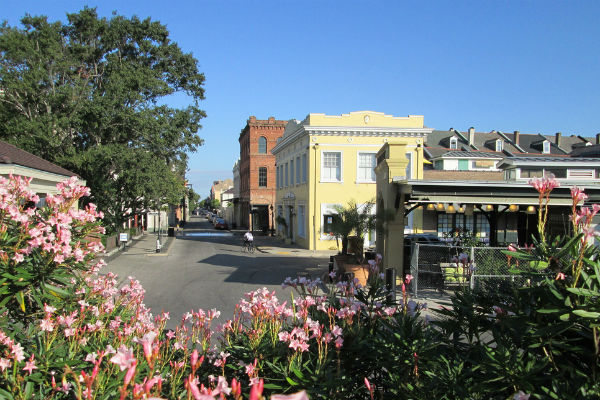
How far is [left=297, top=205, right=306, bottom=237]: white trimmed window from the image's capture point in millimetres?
31828

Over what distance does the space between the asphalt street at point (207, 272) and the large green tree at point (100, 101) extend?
5364 millimetres

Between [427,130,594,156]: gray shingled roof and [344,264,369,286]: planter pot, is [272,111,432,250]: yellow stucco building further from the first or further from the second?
[427,130,594,156]: gray shingled roof

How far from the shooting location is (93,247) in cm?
A: 411

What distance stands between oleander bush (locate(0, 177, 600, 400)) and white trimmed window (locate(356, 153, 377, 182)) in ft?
84.1

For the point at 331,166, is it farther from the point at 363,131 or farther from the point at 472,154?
the point at 472,154

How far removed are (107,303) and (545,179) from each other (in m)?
4.00

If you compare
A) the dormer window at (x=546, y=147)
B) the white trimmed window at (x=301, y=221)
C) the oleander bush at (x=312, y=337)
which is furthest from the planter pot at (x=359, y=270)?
the dormer window at (x=546, y=147)

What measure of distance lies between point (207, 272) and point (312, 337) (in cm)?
1632

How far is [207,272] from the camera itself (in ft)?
63.2

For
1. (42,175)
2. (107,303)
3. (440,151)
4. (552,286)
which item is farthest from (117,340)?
(440,151)

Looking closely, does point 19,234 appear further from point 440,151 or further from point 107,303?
point 440,151

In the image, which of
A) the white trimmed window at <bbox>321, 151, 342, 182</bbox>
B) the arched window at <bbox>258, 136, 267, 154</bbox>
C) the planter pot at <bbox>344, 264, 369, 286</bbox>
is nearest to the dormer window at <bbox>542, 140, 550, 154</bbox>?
the arched window at <bbox>258, 136, 267, 154</bbox>

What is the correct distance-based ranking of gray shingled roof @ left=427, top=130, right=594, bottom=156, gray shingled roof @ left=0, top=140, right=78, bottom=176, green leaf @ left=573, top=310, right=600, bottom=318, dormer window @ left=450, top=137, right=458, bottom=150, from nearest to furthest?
green leaf @ left=573, top=310, right=600, bottom=318 < gray shingled roof @ left=0, top=140, right=78, bottom=176 < dormer window @ left=450, top=137, right=458, bottom=150 < gray shingled roof @ left=427, top=130, right=594, bottom=156

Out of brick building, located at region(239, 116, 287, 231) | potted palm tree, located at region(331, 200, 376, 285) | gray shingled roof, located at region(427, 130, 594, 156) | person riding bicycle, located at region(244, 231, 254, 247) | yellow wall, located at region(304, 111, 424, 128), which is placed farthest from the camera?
gray shingled roof, located at region(427, 130, 594, 156)
